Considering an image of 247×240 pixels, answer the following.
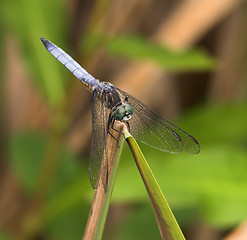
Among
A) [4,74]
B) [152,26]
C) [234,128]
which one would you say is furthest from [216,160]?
[4,74]

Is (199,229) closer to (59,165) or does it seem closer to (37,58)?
(59,165)

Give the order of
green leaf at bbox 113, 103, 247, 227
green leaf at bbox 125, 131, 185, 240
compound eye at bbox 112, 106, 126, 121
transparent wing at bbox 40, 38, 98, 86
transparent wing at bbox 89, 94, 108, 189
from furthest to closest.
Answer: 1. transparent wing at bbox 40, 38, 98, 86
2. green leaf at bbox 113, 103, 247, 227
3. compound eye at bbox 112, 106, 126, 121
4. transparent wing at bbox 89, 94, 108, 189
5. green leaf at bbox 125, 131, 185, 240

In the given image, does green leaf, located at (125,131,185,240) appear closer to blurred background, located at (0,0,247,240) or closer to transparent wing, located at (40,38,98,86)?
blurred background, located at (0,0,247,240)

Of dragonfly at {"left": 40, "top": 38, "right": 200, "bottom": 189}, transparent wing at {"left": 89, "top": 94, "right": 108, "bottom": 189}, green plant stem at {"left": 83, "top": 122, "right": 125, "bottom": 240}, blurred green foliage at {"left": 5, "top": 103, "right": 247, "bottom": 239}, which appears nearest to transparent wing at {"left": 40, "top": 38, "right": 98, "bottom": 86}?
dragonfly at {"left": 40, "top": 38, "right": 200, "bottom": 189}

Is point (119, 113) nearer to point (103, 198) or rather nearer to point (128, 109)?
point (128, 109)

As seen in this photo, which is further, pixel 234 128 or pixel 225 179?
pixel 234 128

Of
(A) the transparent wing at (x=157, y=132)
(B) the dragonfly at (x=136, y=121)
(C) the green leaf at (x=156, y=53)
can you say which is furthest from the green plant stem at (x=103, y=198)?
(C) the green leaf at (x=156, y=53)

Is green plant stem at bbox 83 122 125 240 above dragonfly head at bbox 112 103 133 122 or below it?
below

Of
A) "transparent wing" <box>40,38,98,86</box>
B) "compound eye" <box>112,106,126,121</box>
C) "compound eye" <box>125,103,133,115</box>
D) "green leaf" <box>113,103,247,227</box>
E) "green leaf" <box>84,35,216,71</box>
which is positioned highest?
"transparent wing" <box>40,38,98,86</box>
